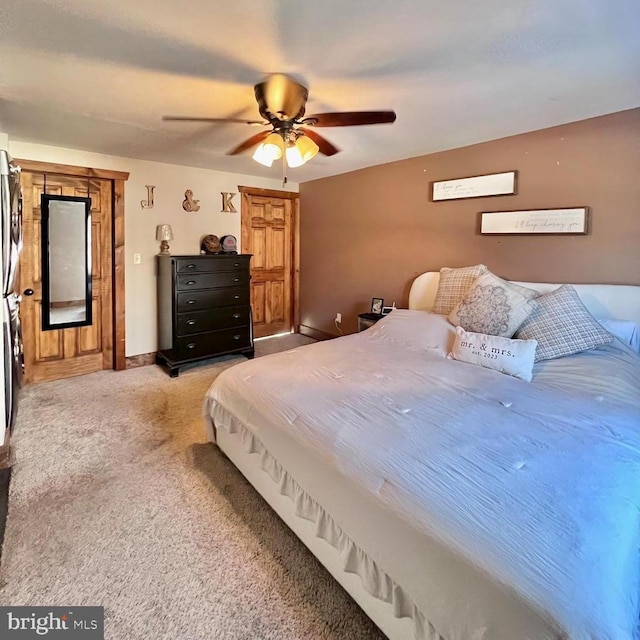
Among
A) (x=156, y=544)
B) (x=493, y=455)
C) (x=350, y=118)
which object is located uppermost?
(x=350, y=118)

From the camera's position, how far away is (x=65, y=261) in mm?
3750

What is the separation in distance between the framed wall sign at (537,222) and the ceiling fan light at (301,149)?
67.4 inches

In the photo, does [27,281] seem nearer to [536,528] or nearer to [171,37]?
[171,37]

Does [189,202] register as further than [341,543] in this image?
Yes

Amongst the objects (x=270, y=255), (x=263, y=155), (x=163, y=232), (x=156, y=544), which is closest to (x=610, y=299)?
(x=263, y=155)

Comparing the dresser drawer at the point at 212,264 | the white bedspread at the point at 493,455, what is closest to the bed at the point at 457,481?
the white bedspread at the point at 493,455

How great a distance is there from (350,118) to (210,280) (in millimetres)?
2556

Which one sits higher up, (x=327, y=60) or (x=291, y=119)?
(x=327, y=60)

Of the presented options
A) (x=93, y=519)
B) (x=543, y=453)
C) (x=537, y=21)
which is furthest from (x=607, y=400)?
(x=93, y=519)

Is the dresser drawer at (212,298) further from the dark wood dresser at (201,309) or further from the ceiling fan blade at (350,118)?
the ceiling fan blade at (350,118)

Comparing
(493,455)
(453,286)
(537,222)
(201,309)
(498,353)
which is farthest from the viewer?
(201,309)

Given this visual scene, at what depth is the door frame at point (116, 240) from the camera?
3634 millimetres

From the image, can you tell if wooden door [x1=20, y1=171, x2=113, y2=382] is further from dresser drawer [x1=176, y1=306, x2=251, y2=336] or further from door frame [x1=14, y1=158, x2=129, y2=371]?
dresser drawer [x1=176, y1=306, x2=251, y2=336]

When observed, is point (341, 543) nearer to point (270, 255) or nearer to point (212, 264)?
point (212, 264)
